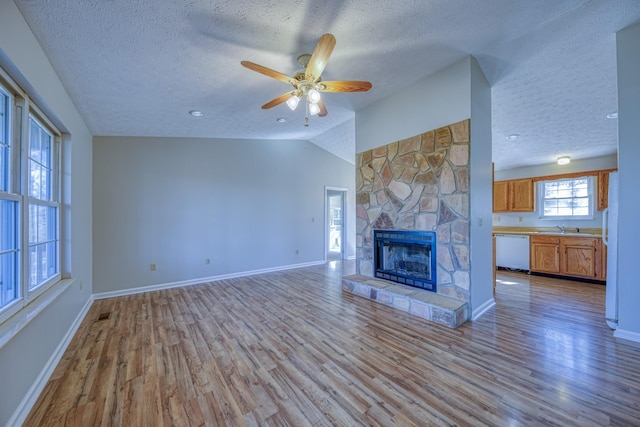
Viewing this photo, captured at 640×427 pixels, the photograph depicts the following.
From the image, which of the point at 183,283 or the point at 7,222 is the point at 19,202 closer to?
the point at 7,222

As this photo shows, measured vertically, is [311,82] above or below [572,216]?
above

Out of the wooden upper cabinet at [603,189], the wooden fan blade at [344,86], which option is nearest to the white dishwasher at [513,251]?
the wooden upper cabinet at [603,189]

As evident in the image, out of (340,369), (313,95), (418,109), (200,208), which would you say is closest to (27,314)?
(340,369)

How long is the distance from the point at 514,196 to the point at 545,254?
143cm

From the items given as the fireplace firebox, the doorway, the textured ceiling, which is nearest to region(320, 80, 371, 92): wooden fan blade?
the textured ceiling

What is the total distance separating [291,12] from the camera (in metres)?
1.90

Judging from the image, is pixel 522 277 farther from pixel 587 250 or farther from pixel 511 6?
pixel 511 6

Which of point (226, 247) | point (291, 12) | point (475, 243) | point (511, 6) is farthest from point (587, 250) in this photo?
point (226, 247)

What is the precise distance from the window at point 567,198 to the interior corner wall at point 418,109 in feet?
13.0

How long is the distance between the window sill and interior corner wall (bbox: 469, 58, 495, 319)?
3.68 meters

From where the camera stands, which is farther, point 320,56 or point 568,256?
point 568,256

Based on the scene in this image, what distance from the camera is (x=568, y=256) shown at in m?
4.55

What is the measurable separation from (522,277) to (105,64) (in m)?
6.71

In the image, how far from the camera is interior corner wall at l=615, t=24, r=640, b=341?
2303 mm
